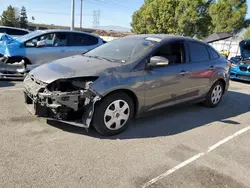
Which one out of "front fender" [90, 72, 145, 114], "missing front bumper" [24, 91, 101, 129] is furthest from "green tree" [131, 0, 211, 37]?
"missing front bumper" [24, 91, 101, 129]

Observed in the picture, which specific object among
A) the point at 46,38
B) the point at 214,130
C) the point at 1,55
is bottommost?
the point at 214,130

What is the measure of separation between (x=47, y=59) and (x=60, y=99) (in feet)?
15.9

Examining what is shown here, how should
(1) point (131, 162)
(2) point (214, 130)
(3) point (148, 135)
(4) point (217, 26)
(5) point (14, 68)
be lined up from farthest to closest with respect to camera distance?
(4) point (217, 26) → (5) point (14, 68) → (2) point (214, 130) → (3) point (148, 135) → (1) point (131, 162)

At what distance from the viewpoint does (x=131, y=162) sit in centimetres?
327

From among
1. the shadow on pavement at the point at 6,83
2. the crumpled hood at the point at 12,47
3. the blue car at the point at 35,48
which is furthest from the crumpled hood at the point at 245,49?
the shadow on pavement at the point at 6,83

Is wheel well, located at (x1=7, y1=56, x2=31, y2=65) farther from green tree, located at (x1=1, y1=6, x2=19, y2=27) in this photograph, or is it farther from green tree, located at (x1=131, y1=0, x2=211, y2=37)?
green tree, located at (x1=1, y1=6, x2=19, y2=27)

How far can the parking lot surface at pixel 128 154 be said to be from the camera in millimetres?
2871

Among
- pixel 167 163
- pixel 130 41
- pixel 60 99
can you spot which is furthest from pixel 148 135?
pixel 130 41

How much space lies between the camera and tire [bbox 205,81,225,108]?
5.81 m

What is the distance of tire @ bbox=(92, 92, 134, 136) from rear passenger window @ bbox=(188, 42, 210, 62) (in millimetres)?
1867

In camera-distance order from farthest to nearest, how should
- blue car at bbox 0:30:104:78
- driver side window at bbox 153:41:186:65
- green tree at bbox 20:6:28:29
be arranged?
green tree at bbox 20:6:28:29
blue car at bbox 0:30:104:78
driver side window at bbox 153:41:186:65

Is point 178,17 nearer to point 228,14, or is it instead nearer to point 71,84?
point 228,14

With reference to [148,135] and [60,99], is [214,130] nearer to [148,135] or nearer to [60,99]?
[148,135]

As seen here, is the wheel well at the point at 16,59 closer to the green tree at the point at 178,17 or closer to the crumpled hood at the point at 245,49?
the crumpled hood at the point at 245,49
